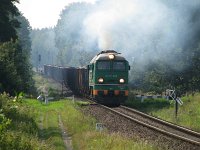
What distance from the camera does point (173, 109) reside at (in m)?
24.1

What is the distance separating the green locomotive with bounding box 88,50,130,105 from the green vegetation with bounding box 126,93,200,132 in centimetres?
224

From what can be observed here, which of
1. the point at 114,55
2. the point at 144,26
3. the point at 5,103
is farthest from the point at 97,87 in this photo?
the point at 144,26

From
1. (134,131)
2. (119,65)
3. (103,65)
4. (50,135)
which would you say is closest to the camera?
(50,135)

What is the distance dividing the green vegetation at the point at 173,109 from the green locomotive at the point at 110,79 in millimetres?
2236

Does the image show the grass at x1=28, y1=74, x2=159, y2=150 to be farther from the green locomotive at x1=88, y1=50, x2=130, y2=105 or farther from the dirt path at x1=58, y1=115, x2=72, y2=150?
the green locomotive at x1=88, y1=50, x2=130, y2=105

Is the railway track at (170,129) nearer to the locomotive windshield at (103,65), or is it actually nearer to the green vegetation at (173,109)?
the green vegetation at (173,109)

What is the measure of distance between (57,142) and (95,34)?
32.9m

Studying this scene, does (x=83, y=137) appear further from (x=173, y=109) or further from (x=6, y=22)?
(x=6, y=22)

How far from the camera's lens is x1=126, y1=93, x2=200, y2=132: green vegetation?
20.4 m

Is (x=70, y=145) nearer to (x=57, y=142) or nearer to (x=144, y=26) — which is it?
(x=57, y=142)

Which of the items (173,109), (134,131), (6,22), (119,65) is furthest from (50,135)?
(6,22)

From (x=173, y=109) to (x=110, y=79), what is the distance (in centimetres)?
429

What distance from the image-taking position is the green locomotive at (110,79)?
25.5 meters

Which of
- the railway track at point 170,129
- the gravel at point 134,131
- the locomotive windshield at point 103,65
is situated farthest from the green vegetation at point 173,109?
the locomotive windshield at point 103,65
